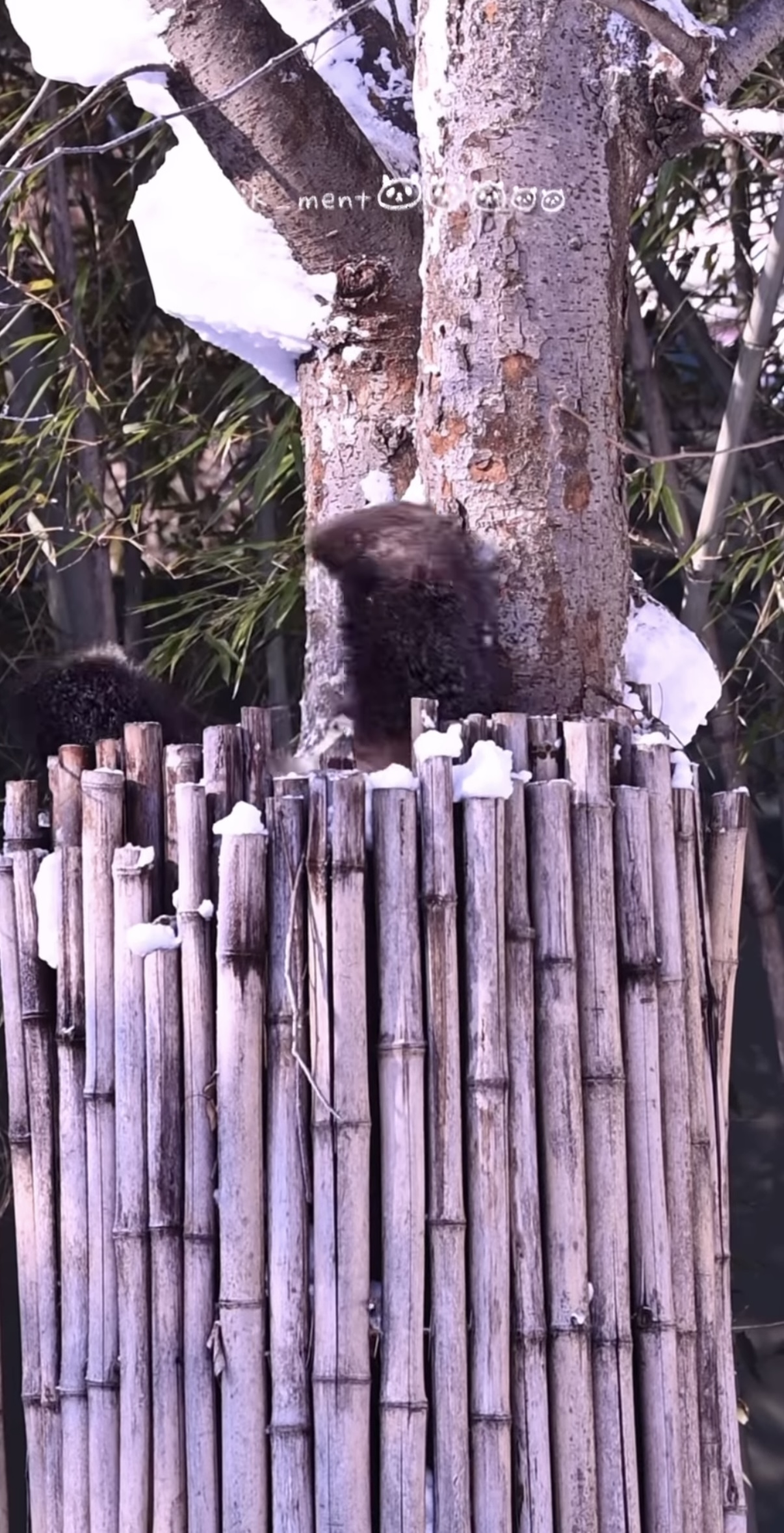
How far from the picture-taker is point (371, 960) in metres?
1.07

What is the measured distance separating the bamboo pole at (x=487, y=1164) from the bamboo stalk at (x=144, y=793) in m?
0.24

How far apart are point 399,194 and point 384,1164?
2.89ft

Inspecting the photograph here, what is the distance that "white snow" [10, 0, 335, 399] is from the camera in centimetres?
142

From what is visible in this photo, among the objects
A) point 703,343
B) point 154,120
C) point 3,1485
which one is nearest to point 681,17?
point 154,120

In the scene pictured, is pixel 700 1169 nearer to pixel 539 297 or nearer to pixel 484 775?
pixel 484 775

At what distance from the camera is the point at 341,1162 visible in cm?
104

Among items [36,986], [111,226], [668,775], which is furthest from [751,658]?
[36,986]

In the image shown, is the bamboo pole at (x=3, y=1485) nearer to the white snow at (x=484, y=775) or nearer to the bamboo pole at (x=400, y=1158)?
the bamboo pole at (x=400, y=1158)

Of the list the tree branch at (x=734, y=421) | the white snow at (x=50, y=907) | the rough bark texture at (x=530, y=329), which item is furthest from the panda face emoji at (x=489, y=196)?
the tree branch at (x=734, y=421)

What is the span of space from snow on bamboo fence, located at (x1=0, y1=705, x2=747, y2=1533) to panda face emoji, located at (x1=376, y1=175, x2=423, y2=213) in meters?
0.59

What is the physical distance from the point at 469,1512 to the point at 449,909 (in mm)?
380

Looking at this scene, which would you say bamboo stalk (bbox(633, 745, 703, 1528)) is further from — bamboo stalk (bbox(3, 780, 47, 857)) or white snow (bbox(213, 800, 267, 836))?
bamboo stalk (bbox(3, 780, 47, 857))

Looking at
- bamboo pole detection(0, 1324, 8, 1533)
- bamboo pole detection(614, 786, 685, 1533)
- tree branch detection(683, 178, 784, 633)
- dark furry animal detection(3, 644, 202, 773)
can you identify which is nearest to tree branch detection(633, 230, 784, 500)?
tree branch detection(683, 178, 784, 633)

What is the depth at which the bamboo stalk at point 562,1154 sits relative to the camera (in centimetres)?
105
